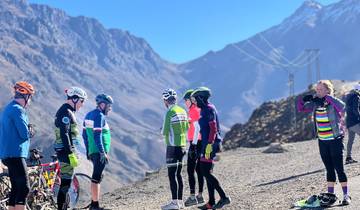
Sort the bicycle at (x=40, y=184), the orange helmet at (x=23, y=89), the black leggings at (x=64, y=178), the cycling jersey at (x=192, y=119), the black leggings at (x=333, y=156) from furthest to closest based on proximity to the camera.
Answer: the cycling jersey at (x=192, y=119) < the bicycle at (x=40, y=184) < the black leggings at (x=64, y=178) < the black leggings at (x=333, y=156) < the orange helmet at (x=23, y=89)

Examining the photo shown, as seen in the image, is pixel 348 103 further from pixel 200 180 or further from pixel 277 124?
pixel 277 124

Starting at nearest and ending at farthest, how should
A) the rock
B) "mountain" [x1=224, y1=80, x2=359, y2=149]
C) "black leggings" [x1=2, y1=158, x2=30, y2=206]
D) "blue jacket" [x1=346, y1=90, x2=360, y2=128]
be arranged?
1. "black leggings" [x1=2, y1=158, x2=30, y2=206]
2. "blue jacket" [x1=346, y1=90, x2=360, y2=128]
3. the rock
4. "mountain" [x1=224, y1=80, x2=359, y2=149]

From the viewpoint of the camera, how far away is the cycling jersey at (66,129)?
10.1m

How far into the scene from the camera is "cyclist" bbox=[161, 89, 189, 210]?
11391 millimetres

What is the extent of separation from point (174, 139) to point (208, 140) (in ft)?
3.21

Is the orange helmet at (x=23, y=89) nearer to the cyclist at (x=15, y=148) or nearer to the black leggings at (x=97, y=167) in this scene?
the cyclist at (x=15, y=148)

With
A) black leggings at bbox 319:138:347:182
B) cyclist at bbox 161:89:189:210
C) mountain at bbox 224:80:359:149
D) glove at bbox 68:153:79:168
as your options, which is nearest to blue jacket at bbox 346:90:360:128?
black leggings at bbox 319:138:347:182

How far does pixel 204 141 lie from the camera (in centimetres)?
1081

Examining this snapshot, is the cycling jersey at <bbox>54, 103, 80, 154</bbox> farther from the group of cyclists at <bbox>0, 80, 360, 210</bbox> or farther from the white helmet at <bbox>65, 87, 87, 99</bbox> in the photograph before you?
the white helmet at <bbox>65, 87, 87, 99</bbox>

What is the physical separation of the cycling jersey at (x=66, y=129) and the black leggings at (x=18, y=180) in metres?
1.43

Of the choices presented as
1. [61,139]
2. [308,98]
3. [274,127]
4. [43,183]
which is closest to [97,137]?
[61,139]

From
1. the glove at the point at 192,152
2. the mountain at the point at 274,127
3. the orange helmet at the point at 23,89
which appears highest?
the mountain at the point at 274,127

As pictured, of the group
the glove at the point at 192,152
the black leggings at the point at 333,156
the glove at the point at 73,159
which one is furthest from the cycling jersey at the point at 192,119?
the black leggings at the point at 333,156

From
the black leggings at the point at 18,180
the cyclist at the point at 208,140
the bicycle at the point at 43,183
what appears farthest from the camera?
the cyclist at the point at 208,140
